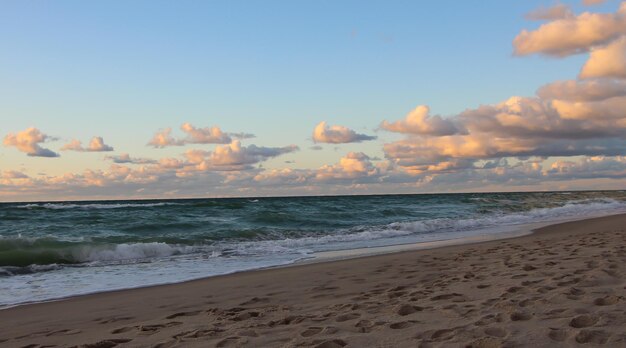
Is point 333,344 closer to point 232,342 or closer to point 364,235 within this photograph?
point 232,342

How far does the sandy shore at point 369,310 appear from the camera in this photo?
11.8 ft

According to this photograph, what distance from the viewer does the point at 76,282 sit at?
328 inches

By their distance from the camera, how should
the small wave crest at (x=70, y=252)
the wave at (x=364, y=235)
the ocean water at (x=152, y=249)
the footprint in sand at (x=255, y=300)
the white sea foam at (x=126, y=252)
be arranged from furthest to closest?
1. the wave at (x=364, y=235)
2. the white sea foam at (x=126, y=252)
3. the small wave crest at (x=70, y=252)
4. the ocean water at (x=152, y=249)
5. the footprint in sand at (x=255, y=300)

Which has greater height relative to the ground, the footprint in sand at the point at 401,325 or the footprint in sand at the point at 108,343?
the footprint in sand at the point at 401,325

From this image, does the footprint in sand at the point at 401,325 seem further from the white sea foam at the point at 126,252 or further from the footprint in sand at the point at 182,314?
the white sea foam at the point at 126,252

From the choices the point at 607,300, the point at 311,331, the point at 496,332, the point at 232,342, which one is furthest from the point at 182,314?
the point at 607,300

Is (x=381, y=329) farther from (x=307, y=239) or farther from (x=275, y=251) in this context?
(x=307, y=239)

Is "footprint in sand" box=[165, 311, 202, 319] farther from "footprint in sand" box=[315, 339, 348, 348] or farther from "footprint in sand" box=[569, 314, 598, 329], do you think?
"footprint in sand" box=[569, 314, 598, 329]

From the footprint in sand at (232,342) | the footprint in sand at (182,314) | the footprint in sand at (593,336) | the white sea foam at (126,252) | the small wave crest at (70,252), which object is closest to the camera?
the footprint in sand at (593,336)

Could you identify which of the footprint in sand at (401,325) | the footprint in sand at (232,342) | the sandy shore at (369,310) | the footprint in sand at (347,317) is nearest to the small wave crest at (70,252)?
the sandy shore at (369,310)

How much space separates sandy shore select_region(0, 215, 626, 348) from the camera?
3.59 meters

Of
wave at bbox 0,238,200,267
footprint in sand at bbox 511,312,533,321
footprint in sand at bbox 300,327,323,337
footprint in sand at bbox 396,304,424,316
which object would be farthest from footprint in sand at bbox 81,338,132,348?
wave at bbox 0,238,200,267

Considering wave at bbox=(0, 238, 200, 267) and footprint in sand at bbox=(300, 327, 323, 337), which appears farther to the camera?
wave at bbox=(0, 238, 200, 267)

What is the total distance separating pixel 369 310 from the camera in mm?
4668
